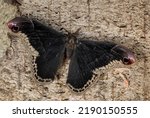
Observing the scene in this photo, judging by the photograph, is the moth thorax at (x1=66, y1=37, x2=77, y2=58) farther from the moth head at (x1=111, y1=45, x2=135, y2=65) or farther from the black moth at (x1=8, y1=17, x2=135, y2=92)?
the moth head at (x1=111, y1=45, x2=135, y2=65)

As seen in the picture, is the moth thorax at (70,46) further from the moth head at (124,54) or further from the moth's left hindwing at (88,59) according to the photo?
the moth head at (124,54)

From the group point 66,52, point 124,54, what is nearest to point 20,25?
point 66,52

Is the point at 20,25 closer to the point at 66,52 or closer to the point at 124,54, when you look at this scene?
the point at 66,52

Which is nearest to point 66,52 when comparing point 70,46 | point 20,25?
point 70,46

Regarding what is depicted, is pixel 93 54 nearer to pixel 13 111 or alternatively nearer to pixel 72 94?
pixel 72 94

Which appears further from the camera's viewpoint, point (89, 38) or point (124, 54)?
point (89, 38)

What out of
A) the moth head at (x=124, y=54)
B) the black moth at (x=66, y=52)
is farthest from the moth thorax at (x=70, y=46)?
the moth head at (x=124, y=54)
